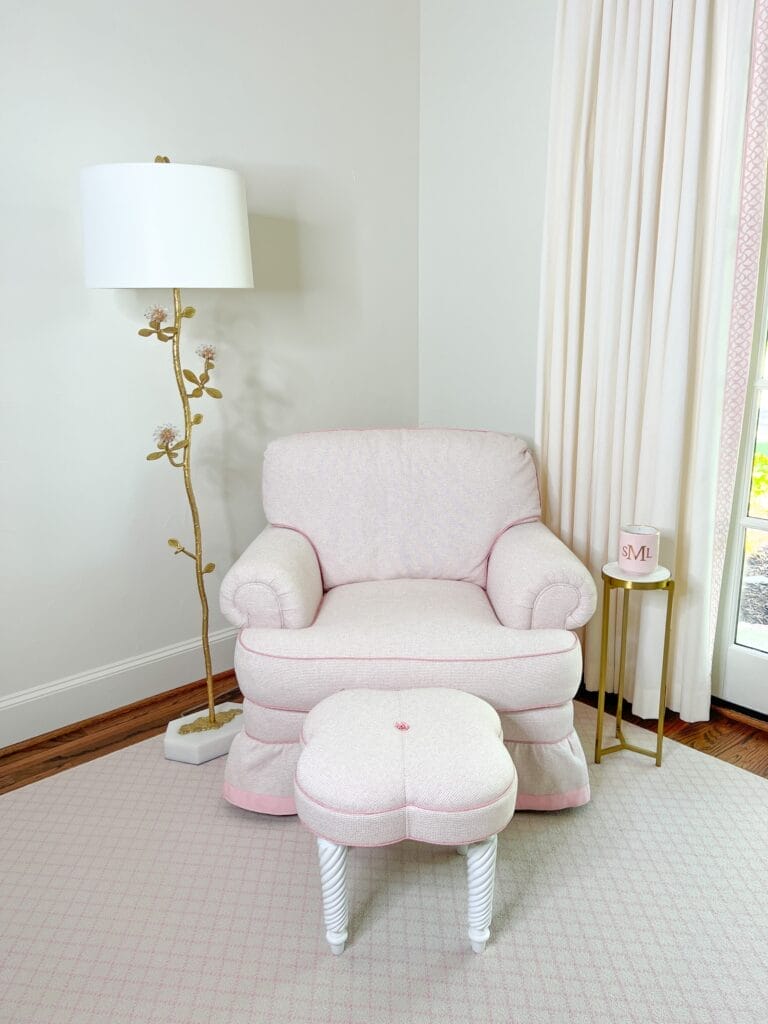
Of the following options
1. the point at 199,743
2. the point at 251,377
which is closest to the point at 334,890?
the point at 199,743

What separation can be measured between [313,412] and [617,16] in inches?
61.4

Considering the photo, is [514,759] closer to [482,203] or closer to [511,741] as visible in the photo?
[511,741]

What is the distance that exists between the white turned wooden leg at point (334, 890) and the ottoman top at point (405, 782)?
6cm

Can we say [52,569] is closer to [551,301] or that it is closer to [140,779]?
[140,779]

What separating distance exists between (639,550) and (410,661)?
717mm

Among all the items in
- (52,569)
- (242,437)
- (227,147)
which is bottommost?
(52,569)

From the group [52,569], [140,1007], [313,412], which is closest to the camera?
[140,1007]

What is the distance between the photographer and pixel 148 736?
2549mm

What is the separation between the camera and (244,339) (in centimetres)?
282

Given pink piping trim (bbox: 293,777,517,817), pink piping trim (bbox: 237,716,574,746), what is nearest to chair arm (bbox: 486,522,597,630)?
pink piping trim (bbox: 237,716,574,746)

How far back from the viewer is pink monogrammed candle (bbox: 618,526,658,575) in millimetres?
2236

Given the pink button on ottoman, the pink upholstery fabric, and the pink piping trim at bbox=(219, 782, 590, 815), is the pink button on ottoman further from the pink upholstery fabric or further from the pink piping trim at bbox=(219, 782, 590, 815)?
the pink piping trim at bbox=(219, 782, 590, 815)

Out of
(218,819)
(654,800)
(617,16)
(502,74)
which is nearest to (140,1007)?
(218,819)

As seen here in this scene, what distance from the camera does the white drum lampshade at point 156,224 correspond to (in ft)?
6.50
